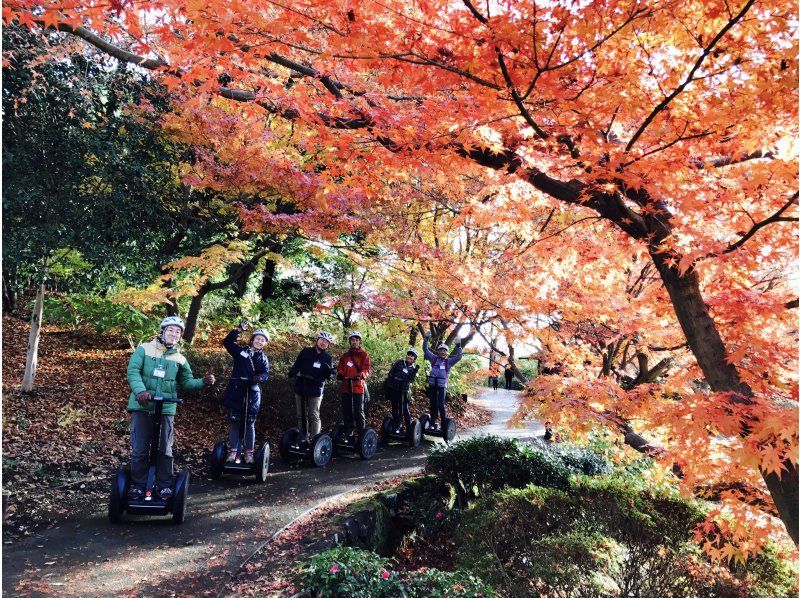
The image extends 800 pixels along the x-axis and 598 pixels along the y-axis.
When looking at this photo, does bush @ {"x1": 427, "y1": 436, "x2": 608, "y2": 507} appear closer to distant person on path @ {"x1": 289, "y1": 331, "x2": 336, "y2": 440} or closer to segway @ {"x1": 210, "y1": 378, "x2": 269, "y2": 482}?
distant person on path @ {"x1": 289, "y1": 331, "x2": 336, "y2": 440}

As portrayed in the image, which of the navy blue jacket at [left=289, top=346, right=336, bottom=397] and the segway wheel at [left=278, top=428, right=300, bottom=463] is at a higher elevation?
the navy blue jacket at [left=289, top=346, right=336, bottom=397]

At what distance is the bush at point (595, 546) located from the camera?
4027 millimetres

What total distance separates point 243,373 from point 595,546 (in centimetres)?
378

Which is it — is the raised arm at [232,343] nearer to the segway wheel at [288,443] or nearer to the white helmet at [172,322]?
the white helmet at [172,322]

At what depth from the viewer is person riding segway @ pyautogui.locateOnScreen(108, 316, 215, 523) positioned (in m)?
4.55

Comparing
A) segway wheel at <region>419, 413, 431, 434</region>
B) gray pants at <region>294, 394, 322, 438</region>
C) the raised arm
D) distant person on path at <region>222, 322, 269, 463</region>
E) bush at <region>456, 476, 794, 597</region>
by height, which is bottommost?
bush at <region>456, 476, 794, 597</region>

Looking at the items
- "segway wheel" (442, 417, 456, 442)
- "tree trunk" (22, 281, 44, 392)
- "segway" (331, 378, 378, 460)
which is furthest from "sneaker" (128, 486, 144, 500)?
"segway wheel" (442, 417, 456, 442)

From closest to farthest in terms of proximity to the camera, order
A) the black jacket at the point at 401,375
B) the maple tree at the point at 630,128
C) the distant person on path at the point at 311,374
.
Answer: the maple tree at the point at 630,128
the distant person on path at the point at 311,374
the black jacket at the point at 401,375

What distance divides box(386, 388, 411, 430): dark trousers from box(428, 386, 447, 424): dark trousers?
0.61 meters

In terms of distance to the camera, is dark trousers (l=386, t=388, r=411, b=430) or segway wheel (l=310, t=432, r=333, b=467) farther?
dark trousers (l=386, t=388, r=411, b=430)

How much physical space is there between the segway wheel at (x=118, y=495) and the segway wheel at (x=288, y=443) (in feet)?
8.36

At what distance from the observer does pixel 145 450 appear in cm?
461

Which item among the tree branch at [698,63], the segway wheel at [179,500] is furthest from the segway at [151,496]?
the tree branch at [698,63]

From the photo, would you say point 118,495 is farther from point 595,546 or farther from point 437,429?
point 437,429
